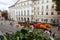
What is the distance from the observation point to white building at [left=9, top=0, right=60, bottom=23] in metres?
40.9

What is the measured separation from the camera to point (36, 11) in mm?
46594

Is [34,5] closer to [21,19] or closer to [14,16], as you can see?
[21,19]

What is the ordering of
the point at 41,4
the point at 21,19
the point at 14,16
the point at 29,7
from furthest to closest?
the point at 14,16, the point at 21,19, the point at 29,7, the point at 41,4

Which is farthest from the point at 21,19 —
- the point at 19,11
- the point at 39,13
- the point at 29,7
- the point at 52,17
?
the point at 52,17

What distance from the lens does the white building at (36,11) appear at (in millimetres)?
40906

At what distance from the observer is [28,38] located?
12.2ft

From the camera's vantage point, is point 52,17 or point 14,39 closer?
point 14,39

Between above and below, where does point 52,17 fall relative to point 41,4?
below

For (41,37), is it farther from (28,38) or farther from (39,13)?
(39,13)

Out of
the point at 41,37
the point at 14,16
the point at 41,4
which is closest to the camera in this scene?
the point at 41,37

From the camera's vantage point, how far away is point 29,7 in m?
49.8

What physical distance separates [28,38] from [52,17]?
123 ft

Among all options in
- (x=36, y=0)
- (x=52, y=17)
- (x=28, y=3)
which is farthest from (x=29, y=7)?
(x=52, y=17)

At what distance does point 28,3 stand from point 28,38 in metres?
47.1
